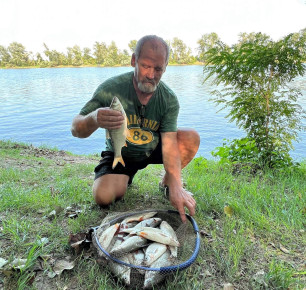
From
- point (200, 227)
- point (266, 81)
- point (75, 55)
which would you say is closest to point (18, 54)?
point (75, 55)

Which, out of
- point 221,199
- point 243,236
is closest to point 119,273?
point 243,236

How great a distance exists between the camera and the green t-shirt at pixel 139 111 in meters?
3.15

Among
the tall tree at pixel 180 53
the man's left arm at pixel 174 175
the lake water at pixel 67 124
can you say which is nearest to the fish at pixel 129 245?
the man's left arm at pixel 174 175

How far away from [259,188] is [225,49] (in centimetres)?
304

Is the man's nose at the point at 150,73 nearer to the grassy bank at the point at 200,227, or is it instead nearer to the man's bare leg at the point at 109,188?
the man's bare leg at the point at 109,188

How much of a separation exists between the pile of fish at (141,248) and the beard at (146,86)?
1.56 metres

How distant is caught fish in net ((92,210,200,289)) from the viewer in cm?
191

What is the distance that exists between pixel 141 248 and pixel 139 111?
5.54ft


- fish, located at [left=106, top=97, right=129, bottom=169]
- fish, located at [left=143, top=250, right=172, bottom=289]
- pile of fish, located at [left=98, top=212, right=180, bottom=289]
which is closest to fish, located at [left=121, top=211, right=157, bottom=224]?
pile of fish, located at [left=98, top=212, right=180, bottom=289]

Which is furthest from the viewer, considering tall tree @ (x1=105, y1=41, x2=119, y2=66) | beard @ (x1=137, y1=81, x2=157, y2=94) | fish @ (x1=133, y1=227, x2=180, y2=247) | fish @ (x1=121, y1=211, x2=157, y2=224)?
→ tall tree @ (x1=105, y1=41, x2=119, y2=66)

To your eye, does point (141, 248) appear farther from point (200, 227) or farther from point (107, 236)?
point (200, 227)

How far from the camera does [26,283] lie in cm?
198

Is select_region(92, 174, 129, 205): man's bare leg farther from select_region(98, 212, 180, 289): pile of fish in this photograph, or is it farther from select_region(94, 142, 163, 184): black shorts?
select_region(98, 212, 180, 289): pile of fish

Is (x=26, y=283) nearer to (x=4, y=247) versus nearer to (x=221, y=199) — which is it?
(x=4, y=247)
